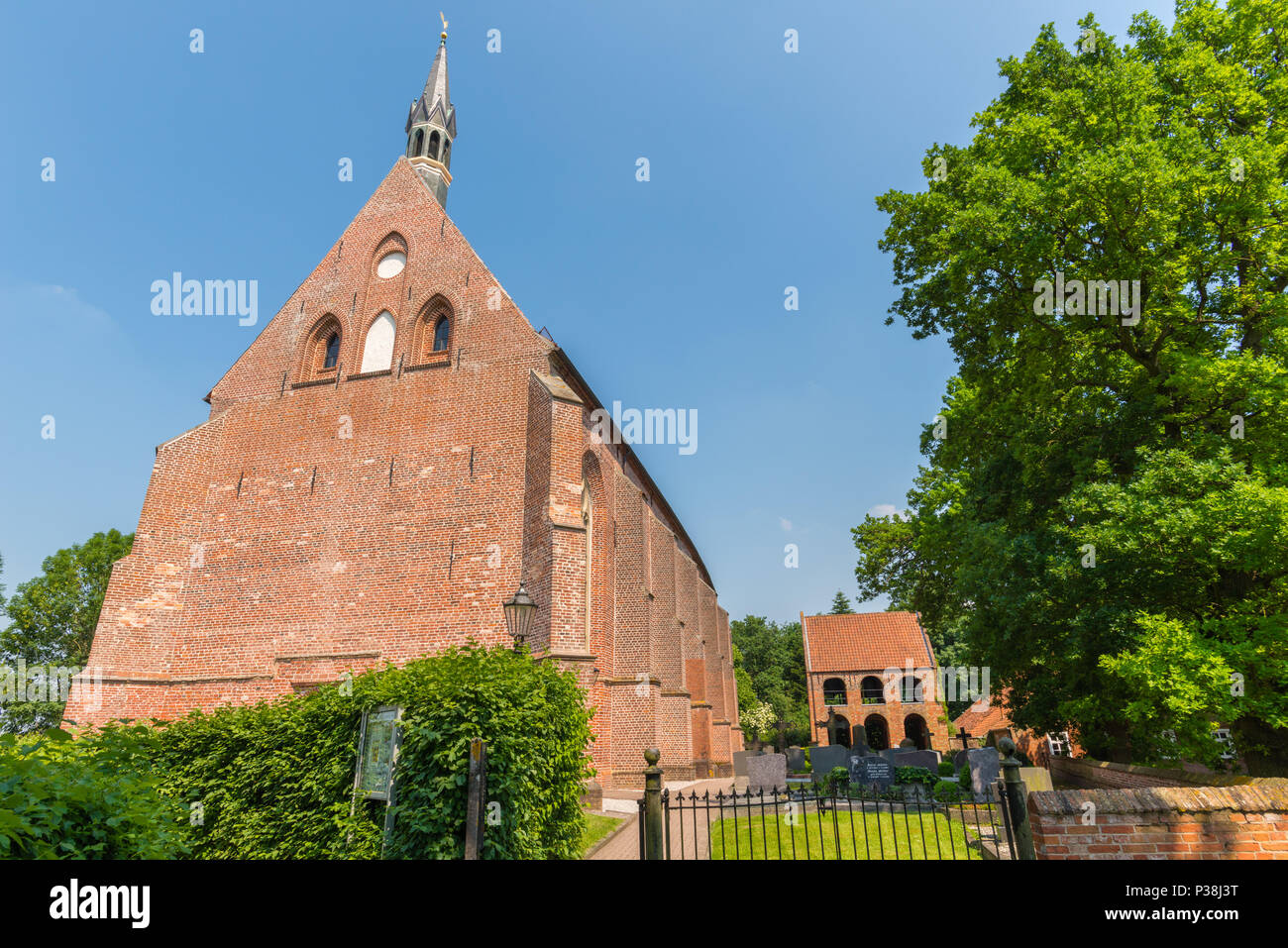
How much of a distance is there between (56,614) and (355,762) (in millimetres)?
37763

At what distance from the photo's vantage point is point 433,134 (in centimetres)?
2464

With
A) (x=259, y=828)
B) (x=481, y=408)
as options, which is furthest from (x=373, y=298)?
(x=259, y=828)

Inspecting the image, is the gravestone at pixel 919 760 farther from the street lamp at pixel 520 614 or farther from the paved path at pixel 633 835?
the street lamp at pixel 520 614

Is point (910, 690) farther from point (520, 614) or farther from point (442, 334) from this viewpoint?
point (520, 614)

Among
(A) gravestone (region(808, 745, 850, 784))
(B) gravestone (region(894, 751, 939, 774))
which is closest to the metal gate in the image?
(B) gravestone (region(894, 751, 939, 774))

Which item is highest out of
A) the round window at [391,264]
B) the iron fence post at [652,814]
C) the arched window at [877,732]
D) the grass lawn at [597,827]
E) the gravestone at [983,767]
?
the round window at [391,264]

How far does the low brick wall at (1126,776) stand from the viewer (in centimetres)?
870

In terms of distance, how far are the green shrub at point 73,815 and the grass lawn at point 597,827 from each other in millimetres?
5768

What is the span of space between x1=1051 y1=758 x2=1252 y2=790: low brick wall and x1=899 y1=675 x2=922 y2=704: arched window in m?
24.7

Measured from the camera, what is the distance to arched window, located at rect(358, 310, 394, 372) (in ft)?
53.4

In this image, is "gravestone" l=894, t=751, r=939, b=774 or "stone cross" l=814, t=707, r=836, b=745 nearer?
"gravestone" l=894, t=751, r=939, b=774

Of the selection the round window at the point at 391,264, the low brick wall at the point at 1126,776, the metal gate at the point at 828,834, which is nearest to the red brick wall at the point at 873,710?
the low brick wall at the point at 1126,776

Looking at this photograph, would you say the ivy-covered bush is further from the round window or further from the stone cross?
the stone cross
